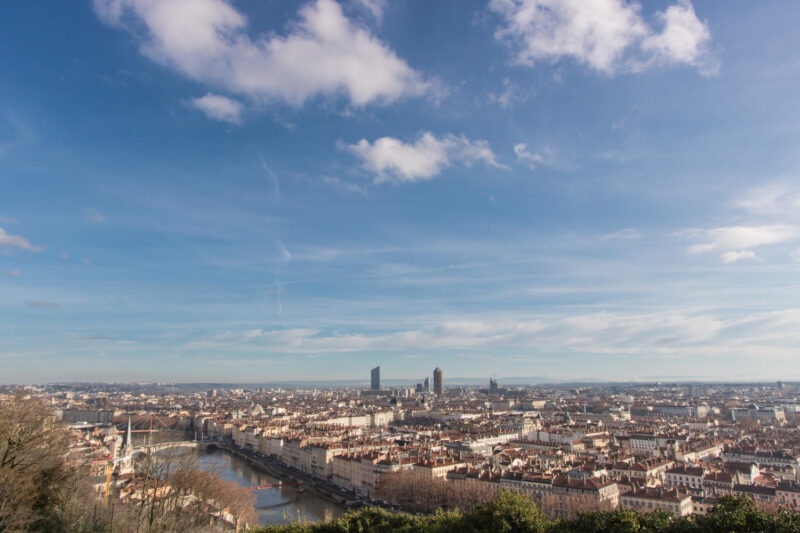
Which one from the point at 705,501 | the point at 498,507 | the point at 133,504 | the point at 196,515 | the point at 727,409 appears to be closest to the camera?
the point at 498,507

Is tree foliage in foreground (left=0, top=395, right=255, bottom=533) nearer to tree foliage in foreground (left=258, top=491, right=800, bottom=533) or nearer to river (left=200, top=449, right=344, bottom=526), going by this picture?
tree foliage in foreground (left=258, top=491, right=800, bottom=533)

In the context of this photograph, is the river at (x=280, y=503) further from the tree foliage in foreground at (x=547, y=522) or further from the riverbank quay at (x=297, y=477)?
the tree foliage in foreground at (x=547, y=522)

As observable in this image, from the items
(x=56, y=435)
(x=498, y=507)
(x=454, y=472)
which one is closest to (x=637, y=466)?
(x=454, y=472)

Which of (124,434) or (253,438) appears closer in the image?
(253,438)

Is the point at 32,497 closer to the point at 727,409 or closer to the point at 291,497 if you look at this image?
the point at 291,497

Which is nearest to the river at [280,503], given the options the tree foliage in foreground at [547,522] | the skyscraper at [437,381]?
the tree foliage in foreground at [547,522]

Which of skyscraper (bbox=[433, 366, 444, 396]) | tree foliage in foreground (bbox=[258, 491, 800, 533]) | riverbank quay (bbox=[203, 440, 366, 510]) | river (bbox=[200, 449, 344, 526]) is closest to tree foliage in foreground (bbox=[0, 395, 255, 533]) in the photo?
tree foliage in foreground (bbox=[258, 491, 800, 533])

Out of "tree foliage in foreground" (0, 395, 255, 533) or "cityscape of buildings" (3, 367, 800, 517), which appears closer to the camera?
"tree foliage in foreground" (0, 395, 255, 533)
